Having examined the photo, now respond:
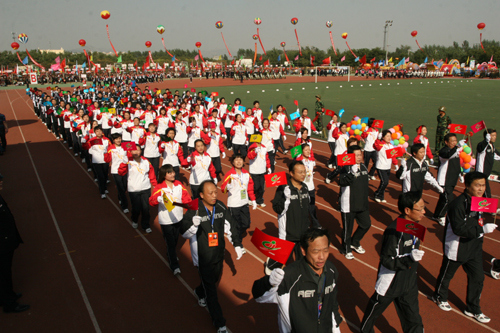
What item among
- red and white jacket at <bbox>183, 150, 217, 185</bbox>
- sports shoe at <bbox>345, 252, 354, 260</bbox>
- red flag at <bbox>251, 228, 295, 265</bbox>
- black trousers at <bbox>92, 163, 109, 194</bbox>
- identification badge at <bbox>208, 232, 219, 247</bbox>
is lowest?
sports shoe at <bbox>345, 252, 354, 260</bbox>

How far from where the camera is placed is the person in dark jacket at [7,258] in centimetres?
467

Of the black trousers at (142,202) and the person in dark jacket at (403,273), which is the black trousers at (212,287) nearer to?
the person in dark jacket at (403,273)

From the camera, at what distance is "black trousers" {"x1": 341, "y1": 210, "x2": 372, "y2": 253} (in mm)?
5715

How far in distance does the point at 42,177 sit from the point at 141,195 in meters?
6.80

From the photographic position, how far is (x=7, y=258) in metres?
4.78

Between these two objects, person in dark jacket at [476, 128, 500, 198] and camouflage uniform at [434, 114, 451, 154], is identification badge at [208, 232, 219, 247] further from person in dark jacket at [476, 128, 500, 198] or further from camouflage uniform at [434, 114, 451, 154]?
camouflage uniform at [434, 114, 451, 154]

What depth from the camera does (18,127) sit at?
21.5 meters

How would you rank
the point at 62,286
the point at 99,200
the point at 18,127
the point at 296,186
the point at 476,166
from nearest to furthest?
1. the point at 296,186
2. the point at 62,286
3. the point at 476,166
4. the point at 99,200
5. the point at 18,127

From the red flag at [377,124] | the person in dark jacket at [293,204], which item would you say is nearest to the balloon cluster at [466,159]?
the red flag at [377,124]

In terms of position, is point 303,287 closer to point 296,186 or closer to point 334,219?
point 296,186

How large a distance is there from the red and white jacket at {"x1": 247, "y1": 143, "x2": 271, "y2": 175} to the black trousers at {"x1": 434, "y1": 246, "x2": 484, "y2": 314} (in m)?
4.23

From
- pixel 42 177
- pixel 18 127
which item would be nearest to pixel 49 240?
pixel 42 177

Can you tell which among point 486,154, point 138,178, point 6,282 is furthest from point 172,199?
point 486,154

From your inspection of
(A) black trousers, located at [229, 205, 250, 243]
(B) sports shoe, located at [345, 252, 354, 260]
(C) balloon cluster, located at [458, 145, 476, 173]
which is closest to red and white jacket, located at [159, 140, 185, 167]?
(A) black trousers, located at [229, 205, 250, 243]
